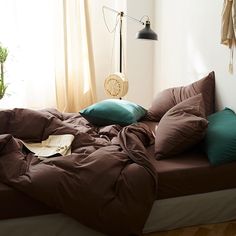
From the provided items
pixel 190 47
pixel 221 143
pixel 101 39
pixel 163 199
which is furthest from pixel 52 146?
pixel 101 39

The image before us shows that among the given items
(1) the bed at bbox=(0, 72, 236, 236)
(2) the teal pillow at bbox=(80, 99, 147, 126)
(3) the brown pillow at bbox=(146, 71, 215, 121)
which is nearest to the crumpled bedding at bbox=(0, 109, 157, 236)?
(1) the bed at bbox=(0, 72, 236, 236)

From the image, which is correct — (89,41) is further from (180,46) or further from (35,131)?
(35,131)

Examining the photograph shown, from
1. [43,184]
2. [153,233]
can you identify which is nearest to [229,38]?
[153,233]

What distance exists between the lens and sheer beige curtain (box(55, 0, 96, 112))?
377 cm

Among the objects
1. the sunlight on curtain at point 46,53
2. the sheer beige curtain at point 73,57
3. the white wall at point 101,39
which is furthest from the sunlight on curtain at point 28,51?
the white wall at point 101,39

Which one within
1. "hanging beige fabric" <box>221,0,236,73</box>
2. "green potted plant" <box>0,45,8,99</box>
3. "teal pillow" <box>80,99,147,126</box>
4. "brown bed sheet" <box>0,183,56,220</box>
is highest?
"hanging beige fabric" <box>221,0,236,73</box>

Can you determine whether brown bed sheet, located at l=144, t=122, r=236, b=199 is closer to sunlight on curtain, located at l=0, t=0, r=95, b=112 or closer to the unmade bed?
the unmade bed

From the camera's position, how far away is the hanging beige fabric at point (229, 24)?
2186 millimetres

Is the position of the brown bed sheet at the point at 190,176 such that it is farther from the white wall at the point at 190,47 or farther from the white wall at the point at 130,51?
the white wall at the point at 130,51

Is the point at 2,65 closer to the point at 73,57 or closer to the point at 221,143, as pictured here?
the point at 73,57

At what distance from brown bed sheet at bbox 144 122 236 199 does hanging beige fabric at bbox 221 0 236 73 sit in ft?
2.91

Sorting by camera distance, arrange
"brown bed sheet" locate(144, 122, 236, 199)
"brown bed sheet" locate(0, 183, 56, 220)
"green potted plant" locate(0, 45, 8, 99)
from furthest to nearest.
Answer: "green potted plant" locate(0, 45, 8, 99), "brown bed sheet" locate(144, 122, 236, 199), "brown bed sheet" locate(0, 183, 56, 220)

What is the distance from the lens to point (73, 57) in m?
3.88

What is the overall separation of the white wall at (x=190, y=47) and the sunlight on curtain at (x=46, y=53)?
905mm
